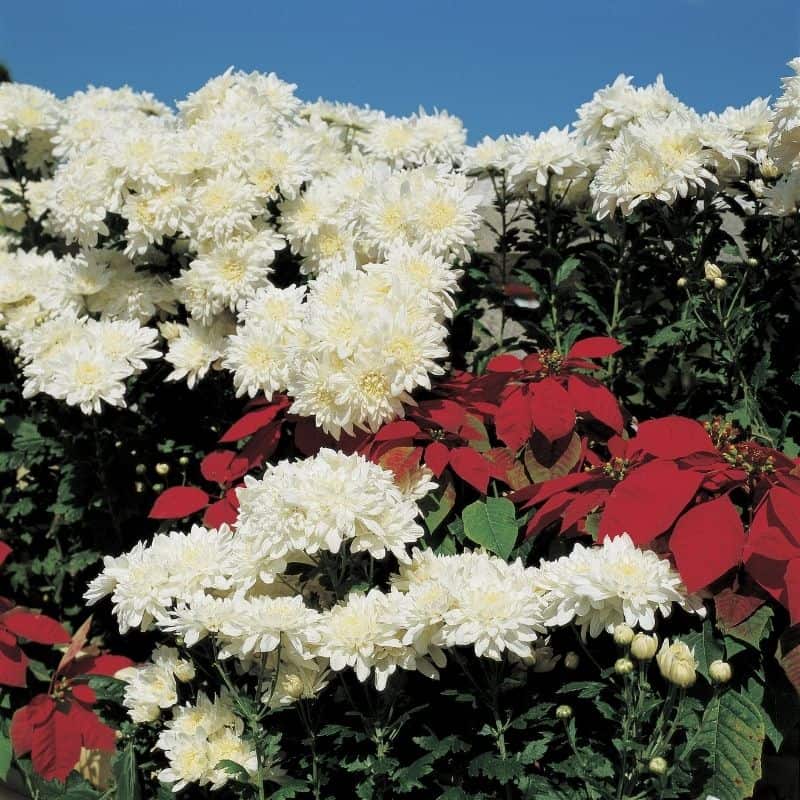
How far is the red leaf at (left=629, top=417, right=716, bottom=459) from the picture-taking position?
1667 mm

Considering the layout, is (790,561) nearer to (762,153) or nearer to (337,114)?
(762,153)

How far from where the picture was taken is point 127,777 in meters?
1.91

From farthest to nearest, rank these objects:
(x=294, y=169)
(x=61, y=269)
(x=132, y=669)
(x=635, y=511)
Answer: (x=61, y=269) → (x=294, y=169) → (x=132, y=669) → (x=635, y=511)

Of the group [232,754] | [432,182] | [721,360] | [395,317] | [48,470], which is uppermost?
[432,182]

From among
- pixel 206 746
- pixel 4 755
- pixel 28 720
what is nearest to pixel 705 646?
pixel 206 746

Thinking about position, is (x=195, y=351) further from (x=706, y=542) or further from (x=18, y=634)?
(x=706, y=542)

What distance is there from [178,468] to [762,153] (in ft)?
5.61

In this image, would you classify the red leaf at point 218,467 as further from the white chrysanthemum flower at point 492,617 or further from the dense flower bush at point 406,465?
the white chrysanthemum flower at point 492,617

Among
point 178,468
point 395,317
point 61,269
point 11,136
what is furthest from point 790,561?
point 11,136

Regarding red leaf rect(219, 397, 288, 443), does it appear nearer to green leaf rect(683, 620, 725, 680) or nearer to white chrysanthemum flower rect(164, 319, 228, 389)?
white chrysanthemum flower rect(164, 319, 228, 389)

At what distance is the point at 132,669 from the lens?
2.05 meters

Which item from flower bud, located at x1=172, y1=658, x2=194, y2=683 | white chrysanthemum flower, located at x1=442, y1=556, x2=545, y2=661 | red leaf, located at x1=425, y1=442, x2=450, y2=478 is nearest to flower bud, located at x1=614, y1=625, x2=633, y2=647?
white chrysanthemum flower, located at x1=442, y1=556, x2=545, y2=661

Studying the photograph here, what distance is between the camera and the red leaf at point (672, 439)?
1.67 m

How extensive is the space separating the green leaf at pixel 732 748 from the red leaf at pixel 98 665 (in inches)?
56.1
